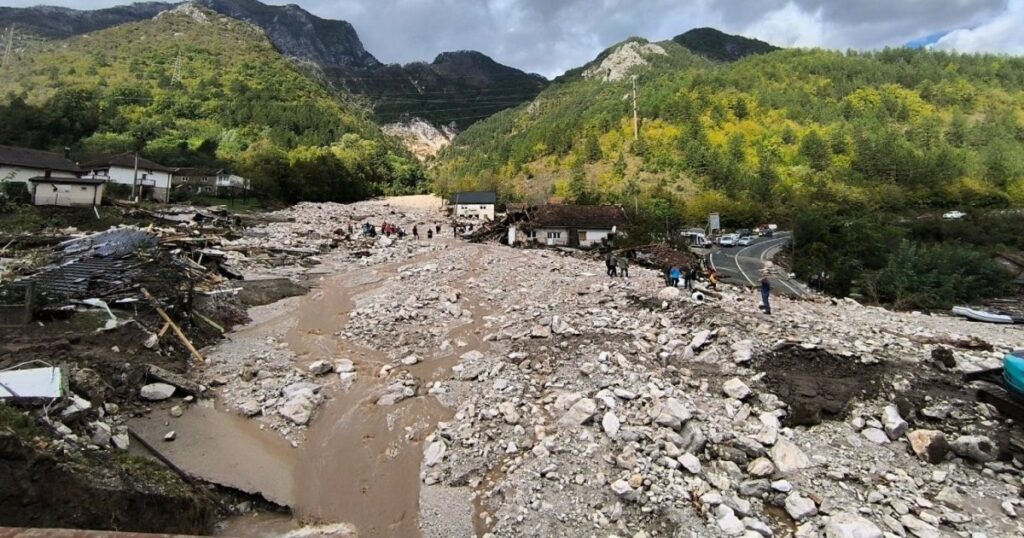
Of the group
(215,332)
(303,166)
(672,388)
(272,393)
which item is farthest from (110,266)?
(303,166)

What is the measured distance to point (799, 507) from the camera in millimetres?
6680

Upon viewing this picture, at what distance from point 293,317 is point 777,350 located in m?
15.7

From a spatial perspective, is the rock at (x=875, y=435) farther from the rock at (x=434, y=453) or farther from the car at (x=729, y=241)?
the car at (x=729, y=241)

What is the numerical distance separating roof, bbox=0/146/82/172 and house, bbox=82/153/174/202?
401 cm

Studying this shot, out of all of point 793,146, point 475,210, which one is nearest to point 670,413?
point 475,210

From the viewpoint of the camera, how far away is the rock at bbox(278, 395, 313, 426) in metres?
9.90

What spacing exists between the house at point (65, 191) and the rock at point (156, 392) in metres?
32.3

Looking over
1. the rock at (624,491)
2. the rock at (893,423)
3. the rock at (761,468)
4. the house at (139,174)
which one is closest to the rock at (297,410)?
the rock at (624,491)

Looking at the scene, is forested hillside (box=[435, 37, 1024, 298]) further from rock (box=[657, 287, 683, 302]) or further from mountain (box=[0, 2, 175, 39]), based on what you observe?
mountain (box=[0, 2, 175, 39])

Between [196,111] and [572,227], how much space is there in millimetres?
84371

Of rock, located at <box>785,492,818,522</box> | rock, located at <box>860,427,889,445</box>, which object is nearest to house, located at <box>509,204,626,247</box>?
rock, located at <box>860,427,889,445</box>

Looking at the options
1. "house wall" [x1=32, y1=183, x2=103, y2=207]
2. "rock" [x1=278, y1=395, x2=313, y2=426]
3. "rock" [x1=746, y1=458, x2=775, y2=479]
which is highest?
"house wall" [x1=32, y1=183, x2=103, y2=207]

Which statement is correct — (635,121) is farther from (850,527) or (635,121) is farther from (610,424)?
(850,527)

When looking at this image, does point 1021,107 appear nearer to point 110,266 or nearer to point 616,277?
point 616,277
